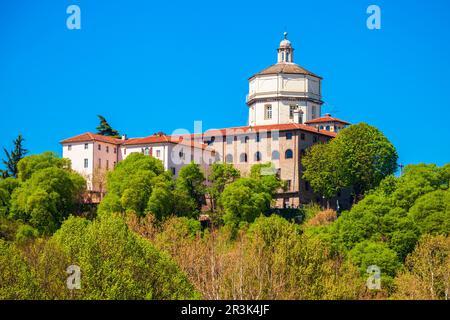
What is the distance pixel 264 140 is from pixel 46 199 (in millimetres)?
23134

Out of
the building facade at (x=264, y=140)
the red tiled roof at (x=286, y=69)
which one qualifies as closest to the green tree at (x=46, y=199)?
the building facade at (x=264, y=140)

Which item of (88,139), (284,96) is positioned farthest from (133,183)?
(284,96)

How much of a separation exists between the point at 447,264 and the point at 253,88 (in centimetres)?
5200

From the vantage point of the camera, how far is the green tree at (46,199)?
85.1 metres

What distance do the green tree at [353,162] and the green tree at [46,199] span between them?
21010mm

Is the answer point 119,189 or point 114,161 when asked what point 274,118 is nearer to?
point 114,161

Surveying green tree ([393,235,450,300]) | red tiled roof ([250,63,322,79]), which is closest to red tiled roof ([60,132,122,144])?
red tiled roof ([250,63,322,79])

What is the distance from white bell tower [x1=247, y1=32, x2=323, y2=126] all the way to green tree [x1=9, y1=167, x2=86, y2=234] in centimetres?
2500

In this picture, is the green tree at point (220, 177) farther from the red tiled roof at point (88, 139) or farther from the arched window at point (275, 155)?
the red tiled roof at point (88, 139)

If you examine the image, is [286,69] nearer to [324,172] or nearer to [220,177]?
[324,172]

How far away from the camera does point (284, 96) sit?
108m

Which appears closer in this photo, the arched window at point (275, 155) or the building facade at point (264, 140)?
the building facade at point (264, 140)
